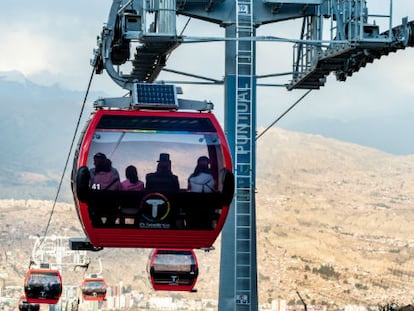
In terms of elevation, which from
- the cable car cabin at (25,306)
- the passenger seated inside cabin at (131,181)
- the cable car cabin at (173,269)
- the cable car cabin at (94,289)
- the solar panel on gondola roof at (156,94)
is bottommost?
the cable car cabin at (25,306)

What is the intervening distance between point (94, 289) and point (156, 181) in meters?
24.4

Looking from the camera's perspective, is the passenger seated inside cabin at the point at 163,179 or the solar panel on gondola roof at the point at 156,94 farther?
the solar panel on gondola roof at the point at 156,94

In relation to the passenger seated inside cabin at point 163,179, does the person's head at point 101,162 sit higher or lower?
higher

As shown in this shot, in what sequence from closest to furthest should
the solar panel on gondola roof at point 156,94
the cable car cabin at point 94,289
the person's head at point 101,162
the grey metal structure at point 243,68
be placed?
the person's head at point 101,162, the solar panel on gondola roof at point 156,94, the grey metal structure at point 243,68, the cable car cabin at point 94,289

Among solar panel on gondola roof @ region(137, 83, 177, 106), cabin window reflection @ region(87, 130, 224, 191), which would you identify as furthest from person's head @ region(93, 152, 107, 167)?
solar panel on gondola roof @ region(137, 83, 177, 106)

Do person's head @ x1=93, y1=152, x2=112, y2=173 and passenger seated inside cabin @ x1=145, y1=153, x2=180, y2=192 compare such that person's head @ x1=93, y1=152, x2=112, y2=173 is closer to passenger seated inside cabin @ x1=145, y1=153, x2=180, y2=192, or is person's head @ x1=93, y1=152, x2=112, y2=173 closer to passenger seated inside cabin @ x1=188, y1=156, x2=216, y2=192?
passenger seated inside cabin @ x1=145, y1=153, x2=180, y2=192

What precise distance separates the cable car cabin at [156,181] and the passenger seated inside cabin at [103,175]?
14 millimetres

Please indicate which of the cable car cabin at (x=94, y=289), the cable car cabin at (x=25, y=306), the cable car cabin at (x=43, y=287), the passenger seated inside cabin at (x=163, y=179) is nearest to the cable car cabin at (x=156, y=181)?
the passenger seated inside cabin at (x=163, y=179)

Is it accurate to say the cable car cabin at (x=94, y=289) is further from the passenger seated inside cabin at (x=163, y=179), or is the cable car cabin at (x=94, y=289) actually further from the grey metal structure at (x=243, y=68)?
the passenger seated inside cabin at (x=163, y=179)

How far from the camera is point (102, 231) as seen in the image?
20.0m

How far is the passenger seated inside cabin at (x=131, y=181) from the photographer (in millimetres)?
19891

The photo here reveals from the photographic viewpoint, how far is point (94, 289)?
4391cm

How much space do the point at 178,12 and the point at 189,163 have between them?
318 inches

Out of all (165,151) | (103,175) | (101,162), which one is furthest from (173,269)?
(101,162)
